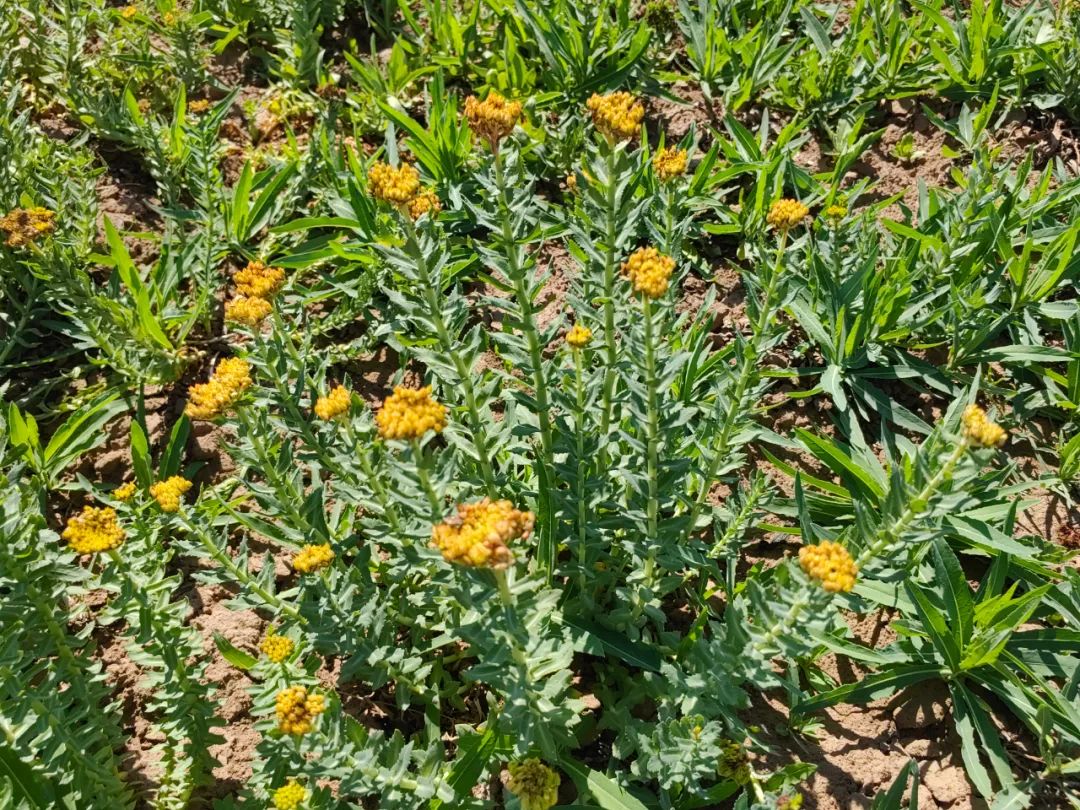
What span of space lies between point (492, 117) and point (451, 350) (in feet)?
2.28

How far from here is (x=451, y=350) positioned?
8.09 ft

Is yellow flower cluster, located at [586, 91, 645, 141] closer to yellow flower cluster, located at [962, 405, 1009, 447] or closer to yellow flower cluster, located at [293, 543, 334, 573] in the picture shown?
yellow flower cluster, located at [962, 405, 1009, 447]

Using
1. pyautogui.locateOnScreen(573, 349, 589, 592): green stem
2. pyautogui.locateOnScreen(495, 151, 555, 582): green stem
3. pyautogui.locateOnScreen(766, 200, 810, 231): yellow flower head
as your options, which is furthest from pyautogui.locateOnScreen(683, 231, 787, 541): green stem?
pyautogui.locateOnScreen(495, 151, 555, 582): green stem

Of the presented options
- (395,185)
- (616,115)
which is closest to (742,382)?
(616,115)

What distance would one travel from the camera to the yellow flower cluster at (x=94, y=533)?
2295 millimetres

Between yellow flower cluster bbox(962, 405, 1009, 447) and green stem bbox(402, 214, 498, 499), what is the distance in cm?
138

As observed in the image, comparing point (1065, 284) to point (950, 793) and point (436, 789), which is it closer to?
point (950, 793)

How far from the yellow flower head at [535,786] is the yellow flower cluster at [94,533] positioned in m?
1.37

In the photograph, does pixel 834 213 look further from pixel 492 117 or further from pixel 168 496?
pixel 168 496

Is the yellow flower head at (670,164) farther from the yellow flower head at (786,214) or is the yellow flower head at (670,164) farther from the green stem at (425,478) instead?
the green stem at (425,478)

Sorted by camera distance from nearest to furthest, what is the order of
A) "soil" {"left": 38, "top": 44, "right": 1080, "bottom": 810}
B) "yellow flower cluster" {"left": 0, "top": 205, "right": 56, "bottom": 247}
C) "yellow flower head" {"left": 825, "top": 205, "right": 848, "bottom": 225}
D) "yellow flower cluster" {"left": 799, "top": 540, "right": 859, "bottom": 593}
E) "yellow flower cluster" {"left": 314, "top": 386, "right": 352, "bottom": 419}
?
"yellow flower cluster" {"left": 799, "top": 540, "right": 859, "bottom": 593} < "yellow flower cluster" {"left": 314, "top": 386, "right": 352, "bottom": 419} < "soil" {"left": 38, "top": 44, "right": 1080, "bottom": 810} < "yellow flower cluster" {"left": 0, "top": 205, "right": 56, "bottom": 247} < "yellow flower head" {"left": 825, "top": 205, "right": 848, "bottom": 225}

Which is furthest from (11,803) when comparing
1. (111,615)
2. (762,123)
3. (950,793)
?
(762,123)

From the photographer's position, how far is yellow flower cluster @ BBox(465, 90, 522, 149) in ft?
7.07

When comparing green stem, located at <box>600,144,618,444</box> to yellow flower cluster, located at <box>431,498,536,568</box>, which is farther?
green stem, located at <box>600,144,618,444</box>
